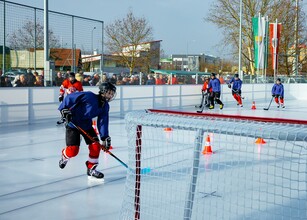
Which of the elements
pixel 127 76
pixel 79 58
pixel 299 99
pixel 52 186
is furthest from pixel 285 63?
pixel 52 186

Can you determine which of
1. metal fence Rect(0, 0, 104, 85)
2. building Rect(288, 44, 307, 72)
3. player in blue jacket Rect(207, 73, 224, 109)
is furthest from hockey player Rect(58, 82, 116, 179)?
building Rect(288, 44, 307, 72)

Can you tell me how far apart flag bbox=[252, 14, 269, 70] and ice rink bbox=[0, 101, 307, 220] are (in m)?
17.3

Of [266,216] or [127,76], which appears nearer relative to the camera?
Answer: [266,216]

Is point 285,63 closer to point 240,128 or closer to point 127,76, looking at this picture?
point 127,76

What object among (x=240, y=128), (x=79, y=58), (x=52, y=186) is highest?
(x=79, y=58)

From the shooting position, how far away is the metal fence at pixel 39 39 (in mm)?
9867

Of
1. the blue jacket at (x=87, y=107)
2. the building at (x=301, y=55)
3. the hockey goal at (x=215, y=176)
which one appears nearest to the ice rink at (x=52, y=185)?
the hockey goal at (x=215, y=176)

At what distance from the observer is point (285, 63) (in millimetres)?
37062

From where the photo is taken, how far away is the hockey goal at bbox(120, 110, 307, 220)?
2.43m

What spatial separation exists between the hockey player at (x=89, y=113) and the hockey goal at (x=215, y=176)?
587 mm

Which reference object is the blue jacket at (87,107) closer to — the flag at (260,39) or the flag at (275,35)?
the flag at (260,39)

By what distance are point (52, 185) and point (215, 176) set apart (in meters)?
1.91

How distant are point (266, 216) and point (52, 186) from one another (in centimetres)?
239

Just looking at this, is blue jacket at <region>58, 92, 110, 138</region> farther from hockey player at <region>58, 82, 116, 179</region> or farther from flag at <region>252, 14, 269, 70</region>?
flag at <region>252, 14, 269, 70</region>
